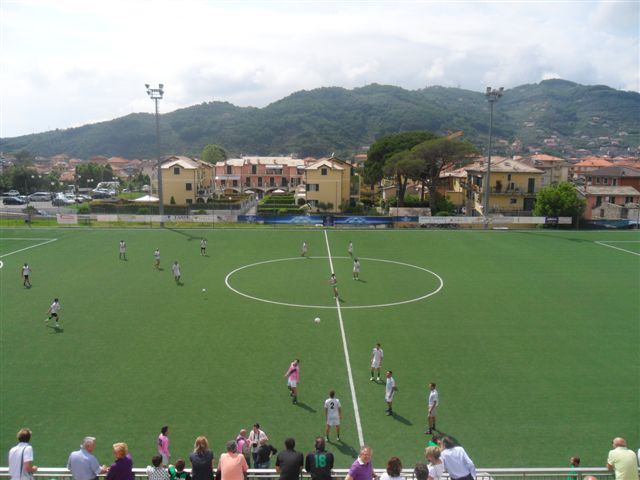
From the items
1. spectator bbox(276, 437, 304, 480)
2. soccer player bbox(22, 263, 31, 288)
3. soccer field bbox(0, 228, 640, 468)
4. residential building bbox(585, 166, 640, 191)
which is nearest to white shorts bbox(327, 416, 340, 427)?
soccer field bbox(0, 228, 640, 468)

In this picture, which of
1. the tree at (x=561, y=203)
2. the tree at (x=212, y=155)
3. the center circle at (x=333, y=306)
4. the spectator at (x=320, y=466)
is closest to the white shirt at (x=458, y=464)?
the spectator at (x=320, y=466)

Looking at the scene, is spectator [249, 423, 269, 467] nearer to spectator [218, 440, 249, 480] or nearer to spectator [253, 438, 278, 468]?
spectator [253, 438, 278, 468]

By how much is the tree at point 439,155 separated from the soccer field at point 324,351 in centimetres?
2767

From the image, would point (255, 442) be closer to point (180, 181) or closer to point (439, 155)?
point (439, 155)

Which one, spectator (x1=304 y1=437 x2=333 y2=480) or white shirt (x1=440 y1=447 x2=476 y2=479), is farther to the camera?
spectator (x1=304 y1=437 x2=333 y2=480)

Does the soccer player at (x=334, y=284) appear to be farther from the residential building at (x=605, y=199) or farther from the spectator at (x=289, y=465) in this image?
the residential building at (x=605, y=199)

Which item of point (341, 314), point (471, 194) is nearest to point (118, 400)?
point (341, 314)

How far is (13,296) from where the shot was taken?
26438 mm

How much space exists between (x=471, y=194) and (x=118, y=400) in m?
61.1

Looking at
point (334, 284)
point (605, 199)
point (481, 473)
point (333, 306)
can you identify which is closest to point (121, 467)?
point (481, 473)

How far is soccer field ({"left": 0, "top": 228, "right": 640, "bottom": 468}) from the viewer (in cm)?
1357

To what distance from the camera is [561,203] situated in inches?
2050

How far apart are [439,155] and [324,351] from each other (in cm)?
4836

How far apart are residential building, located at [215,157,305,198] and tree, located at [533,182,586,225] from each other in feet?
169
